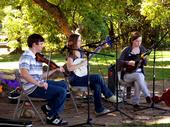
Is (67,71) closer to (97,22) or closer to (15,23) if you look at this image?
(97,22)

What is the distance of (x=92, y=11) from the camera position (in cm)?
1384

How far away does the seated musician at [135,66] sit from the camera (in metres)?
8.39

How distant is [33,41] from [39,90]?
74cm

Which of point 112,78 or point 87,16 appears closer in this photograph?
point 112,78

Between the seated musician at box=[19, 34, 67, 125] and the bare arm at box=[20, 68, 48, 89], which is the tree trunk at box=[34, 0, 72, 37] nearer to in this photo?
the seated musician at box=[19, 34, 67, 125]

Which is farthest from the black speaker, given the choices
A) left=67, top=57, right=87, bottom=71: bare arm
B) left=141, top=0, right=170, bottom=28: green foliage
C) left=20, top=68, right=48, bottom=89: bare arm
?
left=141, top=0, right=170, bottom=28: green foliage

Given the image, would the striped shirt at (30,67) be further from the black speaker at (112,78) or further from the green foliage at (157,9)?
the green foliage at (157,9)

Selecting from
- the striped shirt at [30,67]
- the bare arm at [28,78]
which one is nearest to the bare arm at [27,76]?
the bare arm at [28,78]

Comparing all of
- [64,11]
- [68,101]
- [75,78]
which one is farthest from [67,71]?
[64,11]

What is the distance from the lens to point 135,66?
8477mm

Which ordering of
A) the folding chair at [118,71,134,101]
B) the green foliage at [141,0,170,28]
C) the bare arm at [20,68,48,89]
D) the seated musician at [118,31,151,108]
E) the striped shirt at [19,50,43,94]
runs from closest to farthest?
1. the bare arm at [20,68,48,89]
2. the striped shirt at [19,50,43,94]
3. the seated musician at [118,31,151,108]
4. the folding chair at [118,71,134,101]
5. the green foliage at [141,0,170,28]

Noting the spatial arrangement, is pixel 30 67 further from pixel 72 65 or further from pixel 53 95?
pixel 72 65

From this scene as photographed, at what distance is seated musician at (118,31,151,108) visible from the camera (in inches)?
330

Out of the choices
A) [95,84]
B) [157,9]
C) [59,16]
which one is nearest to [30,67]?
[95,84]
